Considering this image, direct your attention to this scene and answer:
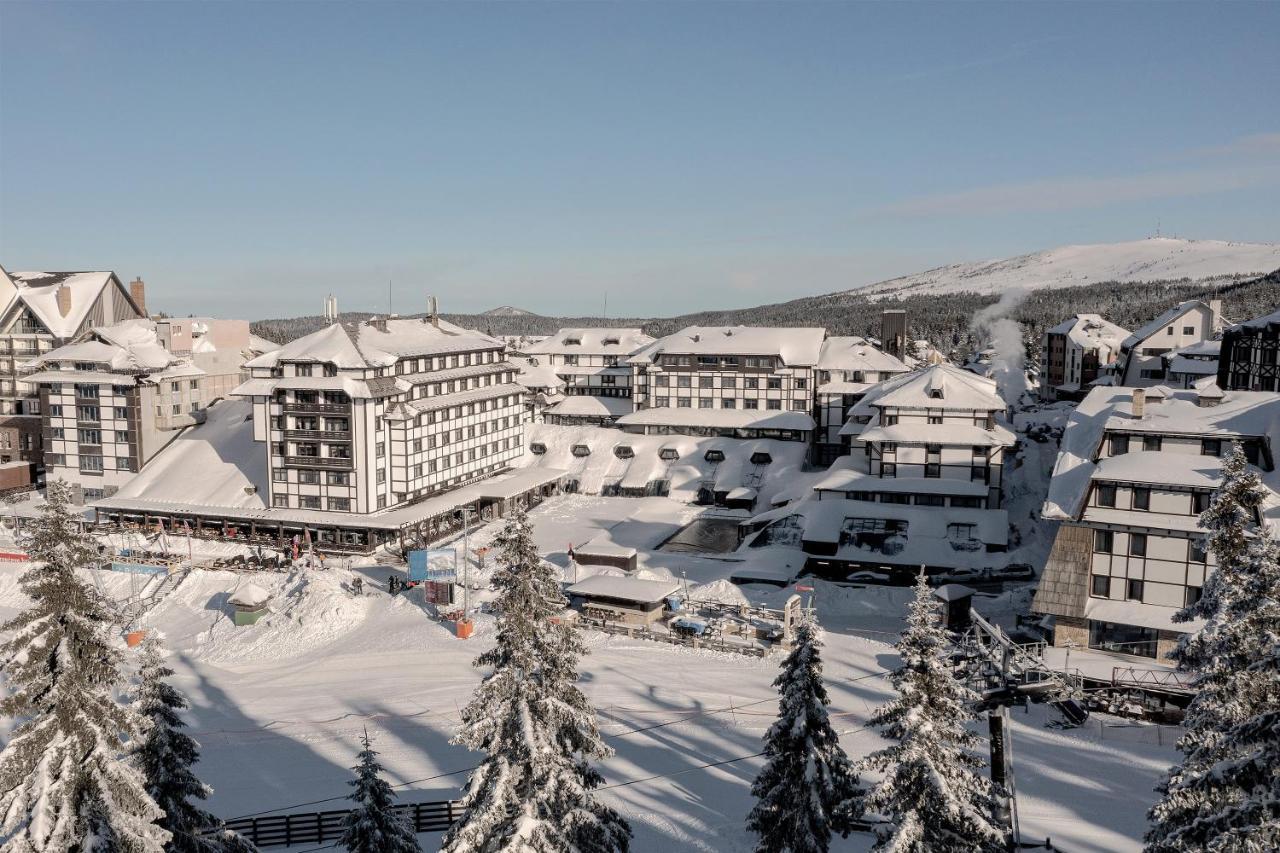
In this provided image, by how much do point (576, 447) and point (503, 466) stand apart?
7.30 m

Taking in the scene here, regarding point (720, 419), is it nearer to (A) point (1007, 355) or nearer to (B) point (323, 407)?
(B) point (323, 407)

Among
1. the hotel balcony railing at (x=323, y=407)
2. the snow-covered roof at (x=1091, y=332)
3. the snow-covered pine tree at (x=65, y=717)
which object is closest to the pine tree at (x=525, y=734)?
the snow-covered pine tree at (x=65, y=717)

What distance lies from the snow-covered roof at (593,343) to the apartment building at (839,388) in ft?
78.2

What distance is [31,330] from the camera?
79.7 meters

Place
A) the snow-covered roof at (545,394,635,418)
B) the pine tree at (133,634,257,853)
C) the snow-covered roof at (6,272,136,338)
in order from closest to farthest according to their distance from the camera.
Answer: the pine tree at (133,634,257,853) < the snow-covered roof at (6,272,136,338) < the snow-covered roof at (545,394,635,418)

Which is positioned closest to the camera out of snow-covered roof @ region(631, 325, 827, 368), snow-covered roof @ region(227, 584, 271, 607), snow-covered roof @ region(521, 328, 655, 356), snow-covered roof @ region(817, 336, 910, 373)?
snow-covered roof @ region(227, 584, 271, 607)

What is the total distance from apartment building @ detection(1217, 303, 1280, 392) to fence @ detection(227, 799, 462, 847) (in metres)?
58.0

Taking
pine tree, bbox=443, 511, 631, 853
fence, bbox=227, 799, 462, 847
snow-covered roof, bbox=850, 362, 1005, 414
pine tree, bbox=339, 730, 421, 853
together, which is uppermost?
snow-covered roof, bbox=850, 362, 1005, 414

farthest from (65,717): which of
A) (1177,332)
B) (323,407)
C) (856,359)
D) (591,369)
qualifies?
(1177,332)

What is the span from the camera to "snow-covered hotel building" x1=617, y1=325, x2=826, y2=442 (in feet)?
261

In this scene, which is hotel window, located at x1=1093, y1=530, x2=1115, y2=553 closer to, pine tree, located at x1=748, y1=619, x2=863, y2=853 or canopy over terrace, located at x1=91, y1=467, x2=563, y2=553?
pine tree, located at x1=748, y1=619, x2=863, y2=853

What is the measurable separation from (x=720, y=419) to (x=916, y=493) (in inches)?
946

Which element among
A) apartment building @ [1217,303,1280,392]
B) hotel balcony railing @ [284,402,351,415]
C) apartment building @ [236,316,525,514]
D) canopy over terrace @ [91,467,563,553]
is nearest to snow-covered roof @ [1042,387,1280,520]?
apartment building @ [1217,303,1280,392]

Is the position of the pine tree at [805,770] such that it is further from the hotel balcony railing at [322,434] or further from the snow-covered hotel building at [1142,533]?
the hotel balcony railing at [322,434]
